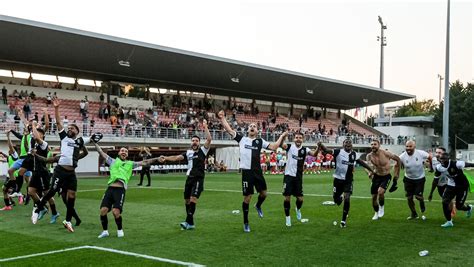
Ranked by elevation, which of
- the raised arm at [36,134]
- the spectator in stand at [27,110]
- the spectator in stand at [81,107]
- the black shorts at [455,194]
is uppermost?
the spectator in stand at [81,107]

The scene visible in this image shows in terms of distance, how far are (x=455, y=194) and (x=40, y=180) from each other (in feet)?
33.4

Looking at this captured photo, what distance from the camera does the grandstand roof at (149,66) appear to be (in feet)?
118

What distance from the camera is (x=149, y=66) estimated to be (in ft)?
146

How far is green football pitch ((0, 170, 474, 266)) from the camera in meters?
7.97

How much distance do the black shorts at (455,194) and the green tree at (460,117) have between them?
61.7m

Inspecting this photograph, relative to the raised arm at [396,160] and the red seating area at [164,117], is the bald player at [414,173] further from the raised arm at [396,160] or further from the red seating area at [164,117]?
the red seating area at [164,117]

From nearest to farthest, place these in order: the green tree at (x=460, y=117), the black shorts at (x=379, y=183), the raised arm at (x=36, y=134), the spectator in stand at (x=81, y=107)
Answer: the raised arm at (x=36, y=134), the black shorts at (x=379, y=183), the spectator in stand at (x=81, y=107), the green tree at (x=460, y=117)

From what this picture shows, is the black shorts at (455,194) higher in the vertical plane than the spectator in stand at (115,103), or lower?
lower

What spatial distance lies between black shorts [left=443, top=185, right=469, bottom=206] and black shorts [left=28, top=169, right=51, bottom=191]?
9850 mm

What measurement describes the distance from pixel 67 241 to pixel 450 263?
6961 mm

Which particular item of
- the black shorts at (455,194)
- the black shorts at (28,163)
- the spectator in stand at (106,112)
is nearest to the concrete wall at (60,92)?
the spectator in stand at (106,112)

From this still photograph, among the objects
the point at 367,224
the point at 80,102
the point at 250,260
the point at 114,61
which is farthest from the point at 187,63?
the point at 250,260

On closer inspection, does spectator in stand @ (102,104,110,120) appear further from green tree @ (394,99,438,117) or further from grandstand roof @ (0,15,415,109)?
green tree @ (394,99,438,117)

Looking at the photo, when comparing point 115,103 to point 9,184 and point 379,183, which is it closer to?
point 9,184
